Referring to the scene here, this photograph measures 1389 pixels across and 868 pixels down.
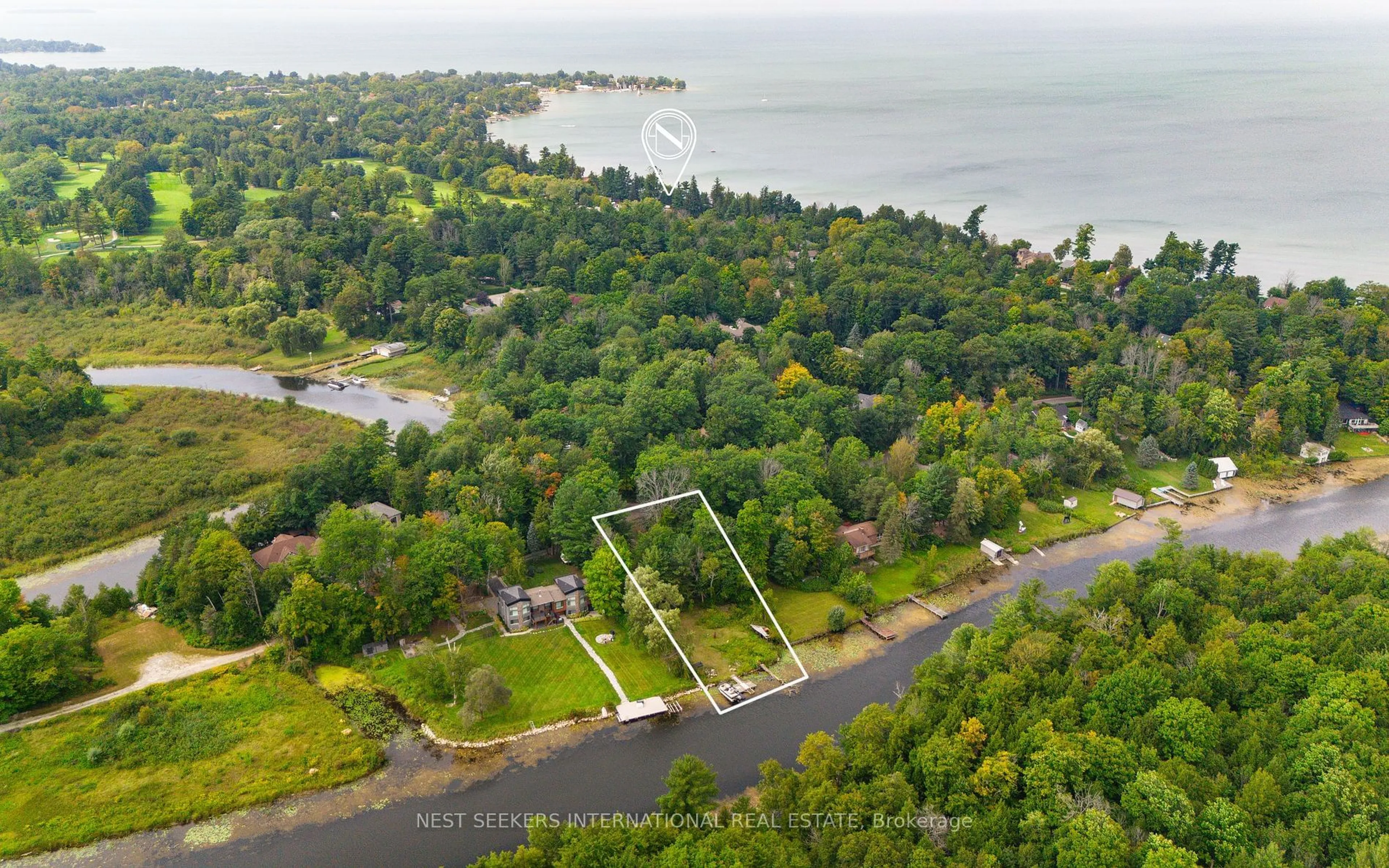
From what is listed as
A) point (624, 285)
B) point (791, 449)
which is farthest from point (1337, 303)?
point (624, 285)

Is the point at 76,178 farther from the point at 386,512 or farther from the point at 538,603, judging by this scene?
the point at 538,603

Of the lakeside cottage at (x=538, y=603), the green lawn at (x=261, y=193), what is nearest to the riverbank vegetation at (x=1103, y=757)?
the lakeside cottage at (x=538, y=603)

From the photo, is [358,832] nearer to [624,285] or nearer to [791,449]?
[791,449]

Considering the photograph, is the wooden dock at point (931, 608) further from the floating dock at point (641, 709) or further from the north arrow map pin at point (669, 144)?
the north arrow map pin at point (669, 144)

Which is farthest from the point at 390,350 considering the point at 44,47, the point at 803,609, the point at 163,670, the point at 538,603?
the point at 44,47

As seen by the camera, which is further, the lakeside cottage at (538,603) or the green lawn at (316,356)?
the green lawn at (316,356)

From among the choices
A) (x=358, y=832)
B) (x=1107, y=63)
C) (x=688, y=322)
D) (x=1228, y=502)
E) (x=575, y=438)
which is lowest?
(x=358, y=832)
